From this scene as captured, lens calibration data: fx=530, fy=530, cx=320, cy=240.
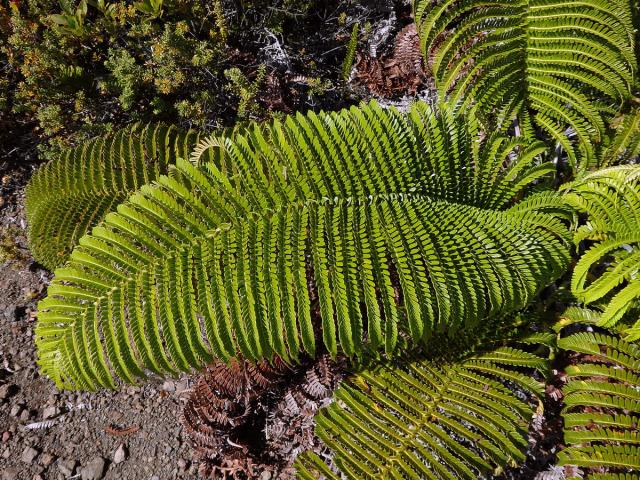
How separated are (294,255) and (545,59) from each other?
168 centimetres

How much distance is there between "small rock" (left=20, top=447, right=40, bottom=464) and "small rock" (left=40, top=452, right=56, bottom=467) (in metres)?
0.05

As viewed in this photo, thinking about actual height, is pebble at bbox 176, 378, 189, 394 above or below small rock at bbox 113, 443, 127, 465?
above

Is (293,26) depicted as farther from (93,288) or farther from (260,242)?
(93,288)

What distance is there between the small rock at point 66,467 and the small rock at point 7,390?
1.80 ft

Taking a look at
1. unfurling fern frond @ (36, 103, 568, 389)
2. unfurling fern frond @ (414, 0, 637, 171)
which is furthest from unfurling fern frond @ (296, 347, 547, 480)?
unfurling fern frond @ (414, 0, 637, 171)

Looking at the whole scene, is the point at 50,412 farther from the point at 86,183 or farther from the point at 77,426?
the point at 86,183

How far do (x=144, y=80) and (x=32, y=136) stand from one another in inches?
40.2

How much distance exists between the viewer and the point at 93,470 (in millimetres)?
3041

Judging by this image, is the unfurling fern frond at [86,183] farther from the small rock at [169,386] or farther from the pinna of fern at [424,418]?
the pinna of fern at [424,418]

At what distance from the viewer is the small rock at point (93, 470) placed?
3031mm

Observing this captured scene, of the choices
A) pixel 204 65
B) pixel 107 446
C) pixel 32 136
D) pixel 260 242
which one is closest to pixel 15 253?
pixel 32 136

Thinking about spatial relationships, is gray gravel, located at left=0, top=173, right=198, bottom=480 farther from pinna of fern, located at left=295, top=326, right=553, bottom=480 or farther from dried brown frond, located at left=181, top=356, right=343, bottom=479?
pinna of fern, located at left=295, top=326, right=553, bottom=480

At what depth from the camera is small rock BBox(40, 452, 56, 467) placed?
3.10 m

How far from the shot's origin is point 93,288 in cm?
206
